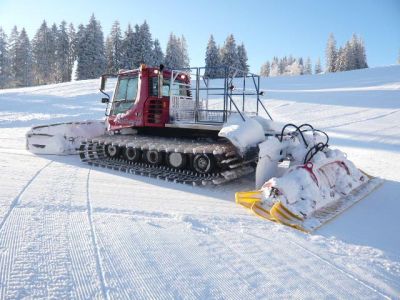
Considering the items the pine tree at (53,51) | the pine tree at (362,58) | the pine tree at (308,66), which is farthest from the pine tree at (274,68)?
the pine tree at (53,51)

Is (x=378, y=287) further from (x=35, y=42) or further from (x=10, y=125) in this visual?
(x=35, y=42)

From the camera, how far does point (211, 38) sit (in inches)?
2264

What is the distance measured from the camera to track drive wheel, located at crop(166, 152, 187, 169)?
24.9ft

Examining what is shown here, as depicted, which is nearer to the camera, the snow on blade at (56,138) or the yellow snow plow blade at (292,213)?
the yellow snow plow blade at (292,213)

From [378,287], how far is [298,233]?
4.45 ft

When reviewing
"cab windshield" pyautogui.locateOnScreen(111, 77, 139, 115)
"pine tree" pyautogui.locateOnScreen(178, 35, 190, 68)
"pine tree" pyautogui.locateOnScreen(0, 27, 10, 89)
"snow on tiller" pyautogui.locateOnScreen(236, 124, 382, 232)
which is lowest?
"snow on tiller" pyautogui.locateOnScreen(236, 124, 382, 232)

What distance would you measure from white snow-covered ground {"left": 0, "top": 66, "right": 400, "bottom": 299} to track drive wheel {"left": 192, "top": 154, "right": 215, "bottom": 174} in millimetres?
456

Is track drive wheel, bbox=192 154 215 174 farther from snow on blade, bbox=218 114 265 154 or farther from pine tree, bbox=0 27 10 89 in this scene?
pine tree, bbox=0 27 10 89

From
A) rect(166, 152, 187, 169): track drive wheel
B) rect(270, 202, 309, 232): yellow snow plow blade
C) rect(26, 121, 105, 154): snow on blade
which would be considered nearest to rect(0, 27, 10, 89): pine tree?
rect(26, 121, 105, 154): snow on blade

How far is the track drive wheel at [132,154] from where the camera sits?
850 cm

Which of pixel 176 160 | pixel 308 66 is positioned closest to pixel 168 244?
pixel 176 160

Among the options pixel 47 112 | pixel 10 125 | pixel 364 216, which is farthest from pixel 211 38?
pixel 364 216

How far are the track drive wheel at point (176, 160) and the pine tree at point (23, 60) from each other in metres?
56.1

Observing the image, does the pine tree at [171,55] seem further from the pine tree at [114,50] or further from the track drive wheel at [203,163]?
the track drive wheel at [203,163]
